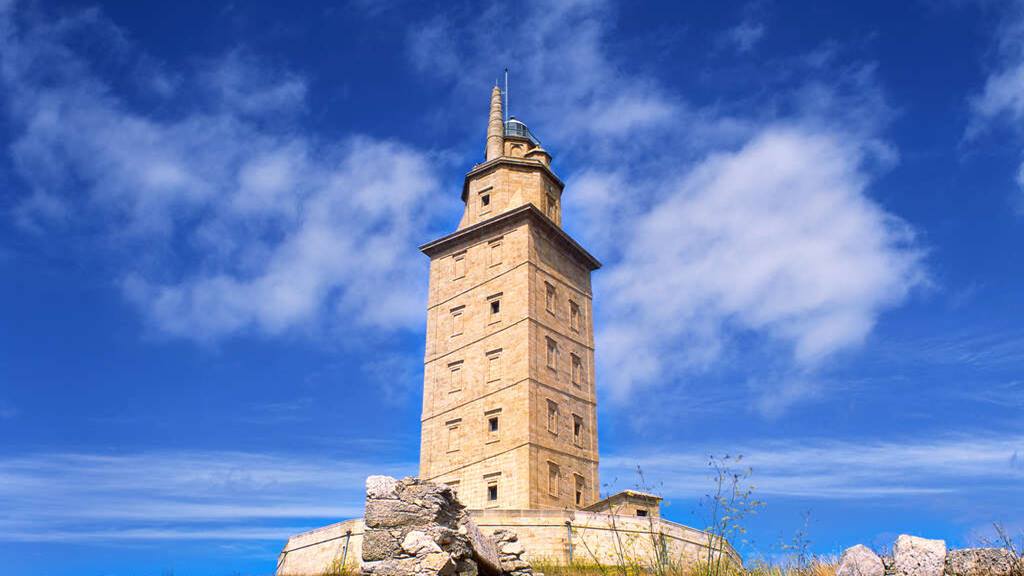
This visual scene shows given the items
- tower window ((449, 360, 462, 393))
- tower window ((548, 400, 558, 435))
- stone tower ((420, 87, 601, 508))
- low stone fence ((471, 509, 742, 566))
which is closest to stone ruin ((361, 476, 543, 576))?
low stone fence ((471, 509, 742, 566))

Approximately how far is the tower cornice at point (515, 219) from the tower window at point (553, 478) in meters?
11.5

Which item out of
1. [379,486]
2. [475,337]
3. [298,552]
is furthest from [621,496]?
[379,486]

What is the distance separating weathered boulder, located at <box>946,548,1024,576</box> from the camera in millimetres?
9719

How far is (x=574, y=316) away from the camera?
40656mm

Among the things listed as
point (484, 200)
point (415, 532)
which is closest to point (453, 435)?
point (484, 200)

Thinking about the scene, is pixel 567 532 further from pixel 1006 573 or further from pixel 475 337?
pixel 1006 573

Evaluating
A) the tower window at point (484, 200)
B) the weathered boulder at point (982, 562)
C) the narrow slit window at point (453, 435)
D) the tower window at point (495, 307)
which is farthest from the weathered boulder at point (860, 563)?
the tower window at point (484, 200)

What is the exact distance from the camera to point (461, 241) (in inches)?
1625

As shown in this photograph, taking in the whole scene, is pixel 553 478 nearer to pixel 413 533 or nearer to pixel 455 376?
pixel 455 376

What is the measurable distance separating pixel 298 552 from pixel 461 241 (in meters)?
18.0

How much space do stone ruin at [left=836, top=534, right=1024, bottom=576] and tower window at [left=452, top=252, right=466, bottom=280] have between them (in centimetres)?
3122

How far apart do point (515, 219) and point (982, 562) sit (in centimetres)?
3053

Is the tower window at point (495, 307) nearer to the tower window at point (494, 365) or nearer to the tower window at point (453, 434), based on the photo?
the tower window at point (494, 365)

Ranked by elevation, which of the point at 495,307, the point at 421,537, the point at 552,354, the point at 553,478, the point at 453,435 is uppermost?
the point at 495,307
